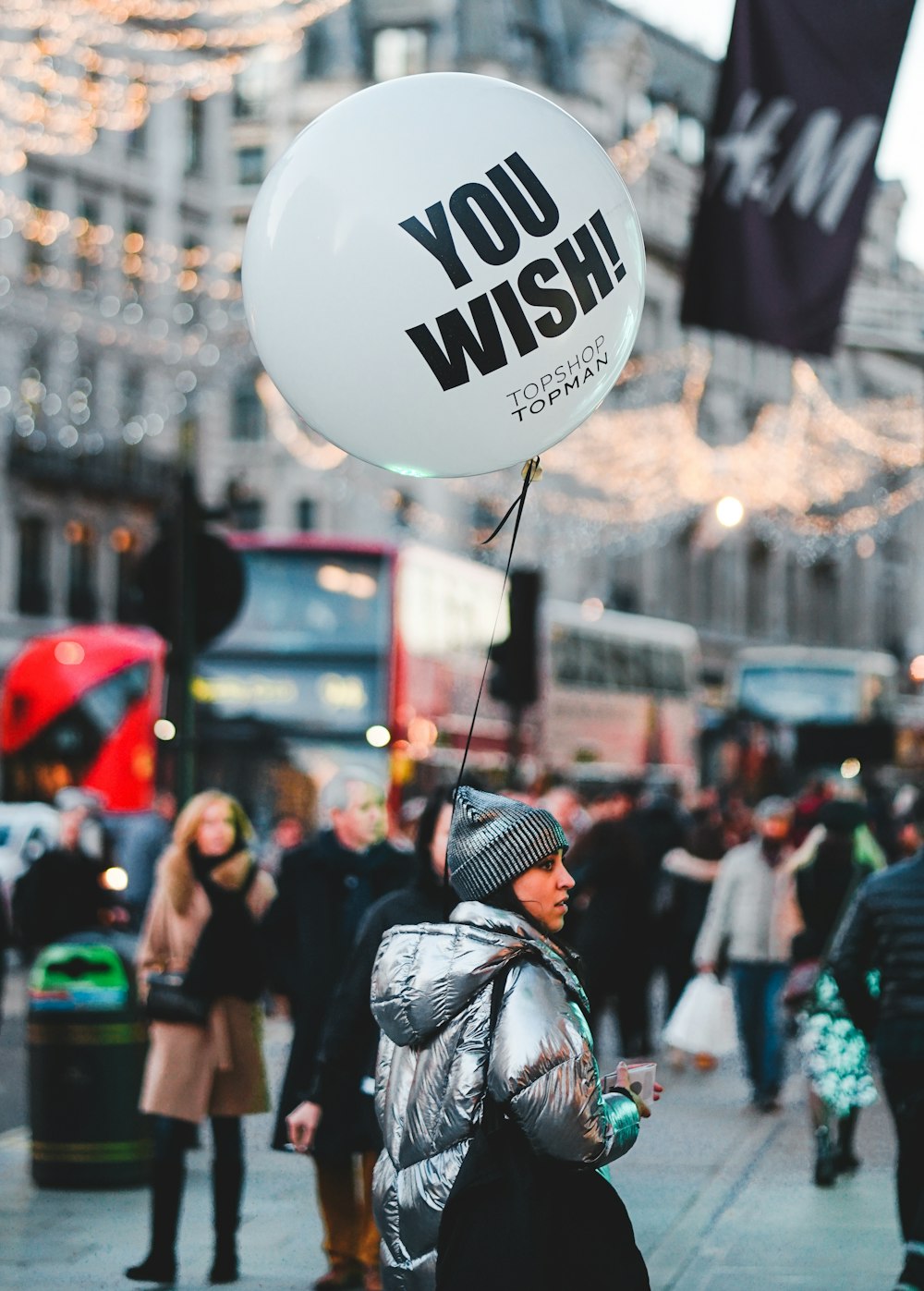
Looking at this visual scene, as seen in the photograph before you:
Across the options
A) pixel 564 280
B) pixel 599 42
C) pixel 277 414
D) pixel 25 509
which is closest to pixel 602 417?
pixel 277 414

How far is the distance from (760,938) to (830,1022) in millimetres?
4526

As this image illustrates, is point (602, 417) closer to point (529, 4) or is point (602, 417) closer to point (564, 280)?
point (529, 4)

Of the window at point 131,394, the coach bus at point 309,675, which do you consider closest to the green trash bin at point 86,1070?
the coach bus at point 309,675

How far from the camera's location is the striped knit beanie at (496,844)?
4.52 m

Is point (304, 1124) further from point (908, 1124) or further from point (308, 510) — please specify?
point (308, 510)

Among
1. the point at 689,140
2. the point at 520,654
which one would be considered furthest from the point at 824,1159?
the point at 689,140

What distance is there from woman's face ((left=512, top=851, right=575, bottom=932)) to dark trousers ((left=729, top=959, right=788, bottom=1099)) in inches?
331

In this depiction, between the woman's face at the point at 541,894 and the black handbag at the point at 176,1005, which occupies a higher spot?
the woman's face at the point at 541,894

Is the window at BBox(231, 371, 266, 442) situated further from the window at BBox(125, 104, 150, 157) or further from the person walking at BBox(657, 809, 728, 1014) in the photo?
the person walking at BBox(657, 809, 728, 1014)

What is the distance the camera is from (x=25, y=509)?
49344mm

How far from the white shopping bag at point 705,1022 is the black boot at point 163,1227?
558cm

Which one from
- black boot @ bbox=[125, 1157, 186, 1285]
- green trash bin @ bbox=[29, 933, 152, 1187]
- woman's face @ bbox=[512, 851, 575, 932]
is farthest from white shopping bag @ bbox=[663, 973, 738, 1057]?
woman's face @ bbox=[512, 851, 575, 932]

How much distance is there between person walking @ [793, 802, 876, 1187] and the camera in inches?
334

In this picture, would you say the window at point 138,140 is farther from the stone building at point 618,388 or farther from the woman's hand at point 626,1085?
the woman's hand at point 626,1085
